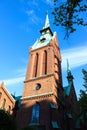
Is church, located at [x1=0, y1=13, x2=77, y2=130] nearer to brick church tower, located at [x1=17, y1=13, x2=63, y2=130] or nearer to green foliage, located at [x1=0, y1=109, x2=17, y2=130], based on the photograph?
brick church tower, located at [x1=17, y1=13, x2=63, y2=130]

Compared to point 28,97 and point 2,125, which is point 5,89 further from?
point 2,125

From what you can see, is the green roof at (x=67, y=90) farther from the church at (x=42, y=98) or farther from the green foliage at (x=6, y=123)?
the green foliage at (x=6, y=123)

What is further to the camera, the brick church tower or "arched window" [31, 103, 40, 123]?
"arched window" [31, 103, 40, 123]

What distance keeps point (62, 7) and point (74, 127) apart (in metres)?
20.4

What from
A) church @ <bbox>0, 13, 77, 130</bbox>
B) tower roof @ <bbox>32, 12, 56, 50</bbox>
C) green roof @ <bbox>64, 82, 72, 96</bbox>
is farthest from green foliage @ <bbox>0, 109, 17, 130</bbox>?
tower roof @ <bbox>32, 12, 56, 50</bbox>

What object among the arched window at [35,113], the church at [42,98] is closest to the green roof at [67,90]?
the church at [42,98]

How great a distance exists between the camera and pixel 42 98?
81.4 ft

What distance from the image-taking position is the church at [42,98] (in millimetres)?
23016

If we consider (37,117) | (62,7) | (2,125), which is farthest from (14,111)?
(62,7)


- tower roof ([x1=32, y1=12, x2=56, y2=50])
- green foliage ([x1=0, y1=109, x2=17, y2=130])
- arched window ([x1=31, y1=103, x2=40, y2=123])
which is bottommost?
green foliage ([x1=0, y1=109, x2=17, y2=130])

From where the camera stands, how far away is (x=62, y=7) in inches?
430

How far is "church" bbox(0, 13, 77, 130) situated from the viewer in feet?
75.5

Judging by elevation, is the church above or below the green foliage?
above

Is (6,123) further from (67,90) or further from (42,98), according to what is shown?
(67,90)
